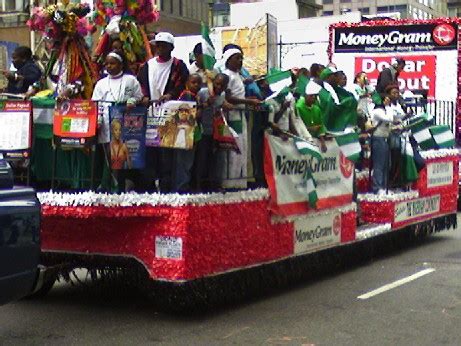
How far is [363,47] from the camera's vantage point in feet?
64.2

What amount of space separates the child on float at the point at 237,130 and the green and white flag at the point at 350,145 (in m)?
1.77

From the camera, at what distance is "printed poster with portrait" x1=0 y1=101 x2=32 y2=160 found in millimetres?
6704

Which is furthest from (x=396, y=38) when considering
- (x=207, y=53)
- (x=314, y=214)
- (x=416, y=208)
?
(x=207, y=53)


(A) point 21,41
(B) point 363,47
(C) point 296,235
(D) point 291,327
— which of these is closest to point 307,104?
(C) point 296,235

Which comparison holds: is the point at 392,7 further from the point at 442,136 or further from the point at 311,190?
the point at 311,190

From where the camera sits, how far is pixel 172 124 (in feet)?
20.9

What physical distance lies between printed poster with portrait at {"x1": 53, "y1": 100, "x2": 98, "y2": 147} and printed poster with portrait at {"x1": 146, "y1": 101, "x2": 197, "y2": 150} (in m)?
0.49

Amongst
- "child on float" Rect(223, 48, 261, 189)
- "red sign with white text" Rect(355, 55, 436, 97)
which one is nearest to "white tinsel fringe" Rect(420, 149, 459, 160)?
"child on float" Rect(223, 48, 261, 189)

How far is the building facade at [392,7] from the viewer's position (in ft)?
322

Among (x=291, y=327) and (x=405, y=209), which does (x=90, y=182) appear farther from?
(x=405, y=209)

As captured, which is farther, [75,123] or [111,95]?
[111,95]

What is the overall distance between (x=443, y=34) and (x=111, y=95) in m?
13.4

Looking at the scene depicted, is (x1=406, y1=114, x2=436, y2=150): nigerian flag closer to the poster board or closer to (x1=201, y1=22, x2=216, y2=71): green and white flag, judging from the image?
the poster board

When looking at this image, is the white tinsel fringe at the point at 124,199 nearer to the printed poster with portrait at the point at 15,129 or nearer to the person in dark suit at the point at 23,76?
the printed poster with portrait at the point at 15,129
